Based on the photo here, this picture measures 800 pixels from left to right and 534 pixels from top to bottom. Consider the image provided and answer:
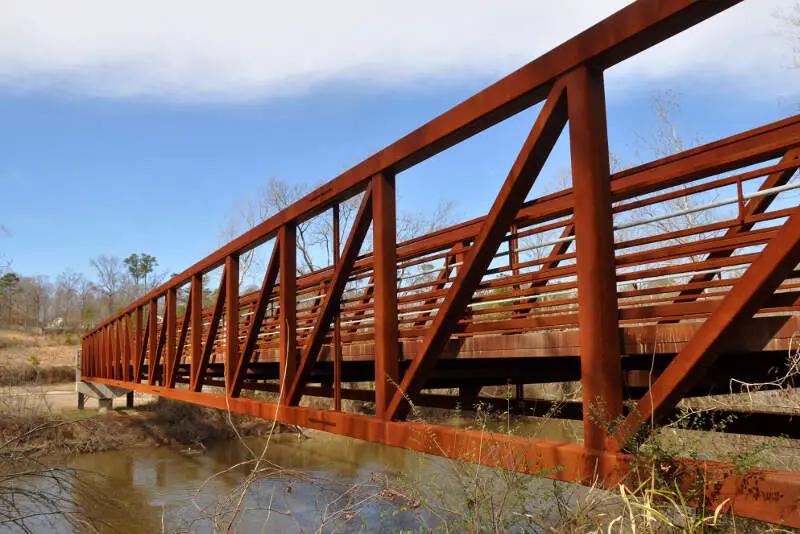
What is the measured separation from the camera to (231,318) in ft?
26.5

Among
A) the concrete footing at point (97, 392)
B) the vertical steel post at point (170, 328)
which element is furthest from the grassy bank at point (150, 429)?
the vertical steel post at point (170, 328)

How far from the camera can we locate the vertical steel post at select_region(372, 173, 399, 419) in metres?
4.79

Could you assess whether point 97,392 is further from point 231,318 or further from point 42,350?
point 42,350

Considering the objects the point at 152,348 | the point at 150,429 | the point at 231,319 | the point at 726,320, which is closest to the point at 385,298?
the point at 726,320

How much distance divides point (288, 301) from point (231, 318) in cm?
175

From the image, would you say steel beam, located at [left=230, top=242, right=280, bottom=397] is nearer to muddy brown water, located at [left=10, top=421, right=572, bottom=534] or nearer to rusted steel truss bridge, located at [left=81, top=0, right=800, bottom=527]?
rusted steel truss bridge, located at [left=81, top=0, right=800, bottom=527]

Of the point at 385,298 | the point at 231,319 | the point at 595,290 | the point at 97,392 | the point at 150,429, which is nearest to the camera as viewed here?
the point at 595,290

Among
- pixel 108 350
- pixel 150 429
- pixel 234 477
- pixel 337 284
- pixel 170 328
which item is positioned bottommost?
pixel 234 477

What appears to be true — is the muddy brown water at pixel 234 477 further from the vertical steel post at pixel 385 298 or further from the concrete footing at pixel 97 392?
the vertical steel post at pixel 385 298

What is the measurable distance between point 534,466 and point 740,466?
107 centimetres

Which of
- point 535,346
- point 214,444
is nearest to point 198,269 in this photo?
point 535,346

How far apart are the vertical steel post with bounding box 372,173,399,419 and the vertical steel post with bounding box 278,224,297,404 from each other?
1875 mm

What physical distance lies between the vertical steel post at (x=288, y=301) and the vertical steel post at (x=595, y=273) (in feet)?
12.9

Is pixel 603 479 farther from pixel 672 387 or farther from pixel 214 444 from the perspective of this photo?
pixel 214 444
